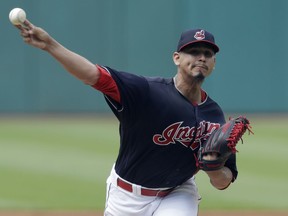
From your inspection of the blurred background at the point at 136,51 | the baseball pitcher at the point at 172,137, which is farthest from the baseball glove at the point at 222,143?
the blurred background at the point at 136,51

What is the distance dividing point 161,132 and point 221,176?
0.47m

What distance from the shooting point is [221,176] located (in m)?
4.60

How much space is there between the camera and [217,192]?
8859 millimetres

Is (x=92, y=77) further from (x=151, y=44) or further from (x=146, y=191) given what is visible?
(x=151, y=44)

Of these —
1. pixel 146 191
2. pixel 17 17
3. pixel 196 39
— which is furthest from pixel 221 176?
pixel 17 17

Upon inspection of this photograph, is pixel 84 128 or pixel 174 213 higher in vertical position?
pixel 84 128

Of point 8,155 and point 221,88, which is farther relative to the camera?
point 221,88

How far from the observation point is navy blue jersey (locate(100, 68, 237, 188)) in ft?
14.6

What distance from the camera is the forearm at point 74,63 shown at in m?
3.77

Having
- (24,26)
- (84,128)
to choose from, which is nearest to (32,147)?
(84,128)

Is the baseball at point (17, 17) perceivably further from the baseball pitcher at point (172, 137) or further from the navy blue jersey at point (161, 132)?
the navy blue jersey at point (161, 132)

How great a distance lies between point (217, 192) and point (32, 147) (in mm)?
3858

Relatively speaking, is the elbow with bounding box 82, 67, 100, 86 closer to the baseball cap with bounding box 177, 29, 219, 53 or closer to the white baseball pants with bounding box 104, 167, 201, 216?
the baseball cap with bounding box 177, 29, 219, 53

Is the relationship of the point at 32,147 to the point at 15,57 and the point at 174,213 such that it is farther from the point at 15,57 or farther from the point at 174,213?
the point at 174,213
